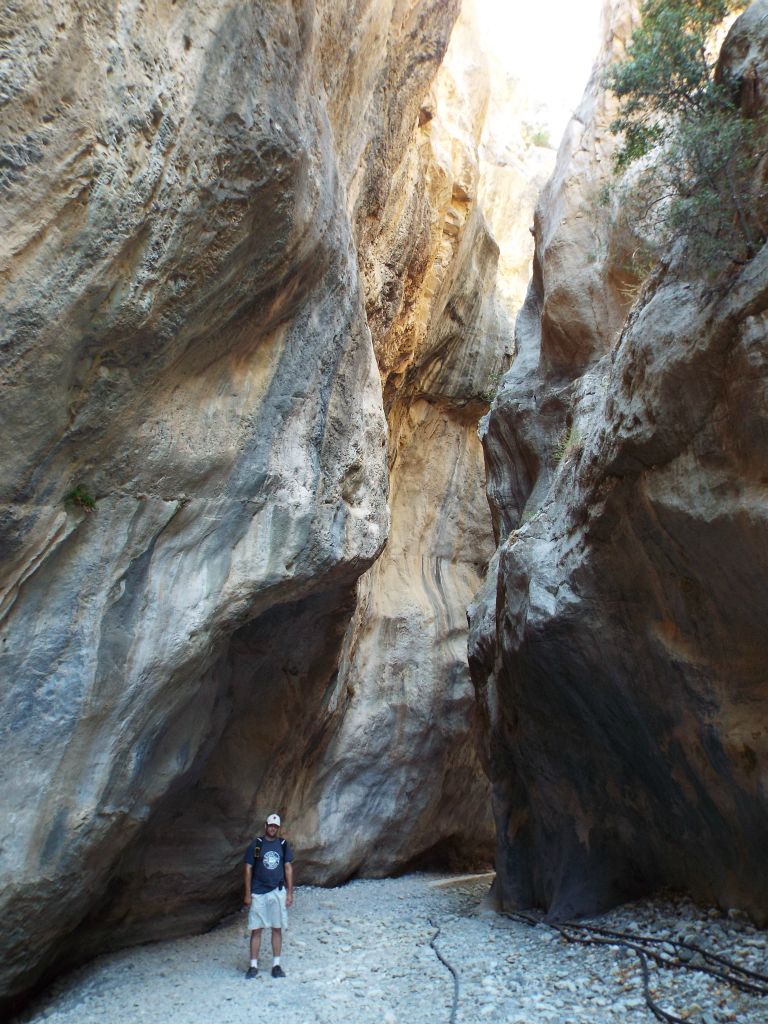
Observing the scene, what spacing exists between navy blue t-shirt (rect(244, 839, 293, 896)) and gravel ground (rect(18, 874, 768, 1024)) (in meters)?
0.91

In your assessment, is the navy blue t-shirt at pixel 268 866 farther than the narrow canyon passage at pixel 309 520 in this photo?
Yes

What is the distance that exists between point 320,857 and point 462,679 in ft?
15.7

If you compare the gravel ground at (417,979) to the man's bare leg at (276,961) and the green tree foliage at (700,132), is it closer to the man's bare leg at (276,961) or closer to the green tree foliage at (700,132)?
the man's bare leg at (276,961)

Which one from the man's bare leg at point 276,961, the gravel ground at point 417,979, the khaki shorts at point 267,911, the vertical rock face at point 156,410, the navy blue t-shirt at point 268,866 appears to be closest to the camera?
the vertical rock face at point 156,410

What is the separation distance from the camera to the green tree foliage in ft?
21.0

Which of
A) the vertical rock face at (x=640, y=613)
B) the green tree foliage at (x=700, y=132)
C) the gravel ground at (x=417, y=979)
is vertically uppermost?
the green tree foliage at (x=700, y=132)

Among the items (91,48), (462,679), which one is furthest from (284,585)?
(462,679)

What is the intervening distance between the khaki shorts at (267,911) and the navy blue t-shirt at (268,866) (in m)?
0.06

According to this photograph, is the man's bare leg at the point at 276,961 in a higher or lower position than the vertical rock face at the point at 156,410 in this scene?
lower

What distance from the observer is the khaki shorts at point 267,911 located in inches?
328

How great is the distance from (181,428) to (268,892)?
5067mm

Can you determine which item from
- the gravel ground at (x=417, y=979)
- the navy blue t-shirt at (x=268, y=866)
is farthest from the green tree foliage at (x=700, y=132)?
the navy blue t-shirt at (x=268, y=866)

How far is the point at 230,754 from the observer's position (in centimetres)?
1149

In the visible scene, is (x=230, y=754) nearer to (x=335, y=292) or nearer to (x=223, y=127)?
(x=335, y=292)
